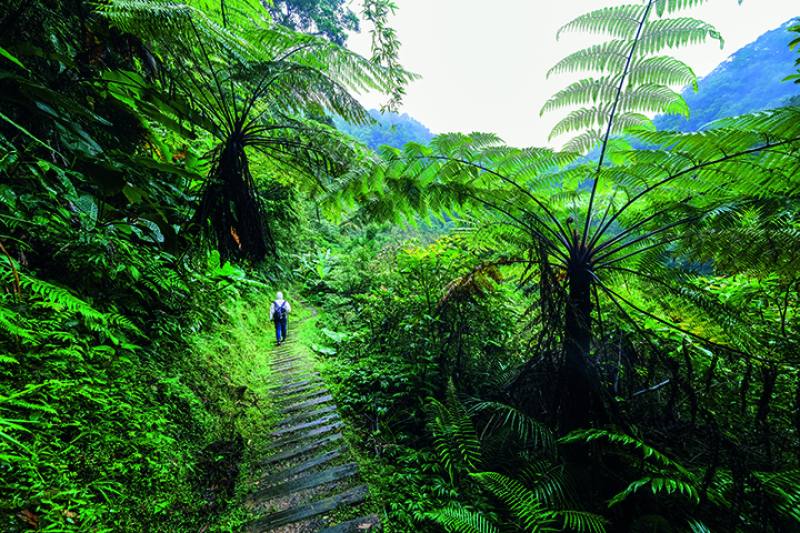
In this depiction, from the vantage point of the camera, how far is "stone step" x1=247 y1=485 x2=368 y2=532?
2.12 m

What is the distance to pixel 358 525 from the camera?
2139 mm

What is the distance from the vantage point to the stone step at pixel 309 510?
212 cm

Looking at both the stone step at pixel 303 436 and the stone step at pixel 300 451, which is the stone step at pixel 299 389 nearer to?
the stone step at pixel 303 436

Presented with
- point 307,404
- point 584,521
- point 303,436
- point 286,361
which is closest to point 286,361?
point 286,361

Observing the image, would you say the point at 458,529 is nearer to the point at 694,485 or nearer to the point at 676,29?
the point at 694,485

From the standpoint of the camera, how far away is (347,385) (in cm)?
417

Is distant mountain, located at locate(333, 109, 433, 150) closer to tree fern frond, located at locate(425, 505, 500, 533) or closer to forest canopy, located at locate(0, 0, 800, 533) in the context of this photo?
forest canopy, located at locate(0, 0, 800, 533)

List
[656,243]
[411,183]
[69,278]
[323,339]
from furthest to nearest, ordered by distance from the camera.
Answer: [323,339] → [411,183] → [656,243] → [69,278]

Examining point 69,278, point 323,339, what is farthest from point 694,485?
point 323,339

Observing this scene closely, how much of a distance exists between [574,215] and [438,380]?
95.7 inches

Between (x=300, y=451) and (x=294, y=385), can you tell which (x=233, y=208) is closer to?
(x=300, y=451)

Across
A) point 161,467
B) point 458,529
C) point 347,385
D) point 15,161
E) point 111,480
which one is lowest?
point 458,529

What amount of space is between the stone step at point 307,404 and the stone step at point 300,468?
2.90ft

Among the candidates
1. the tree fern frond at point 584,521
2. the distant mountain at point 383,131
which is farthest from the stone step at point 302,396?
the distant mountain at point 383,131
